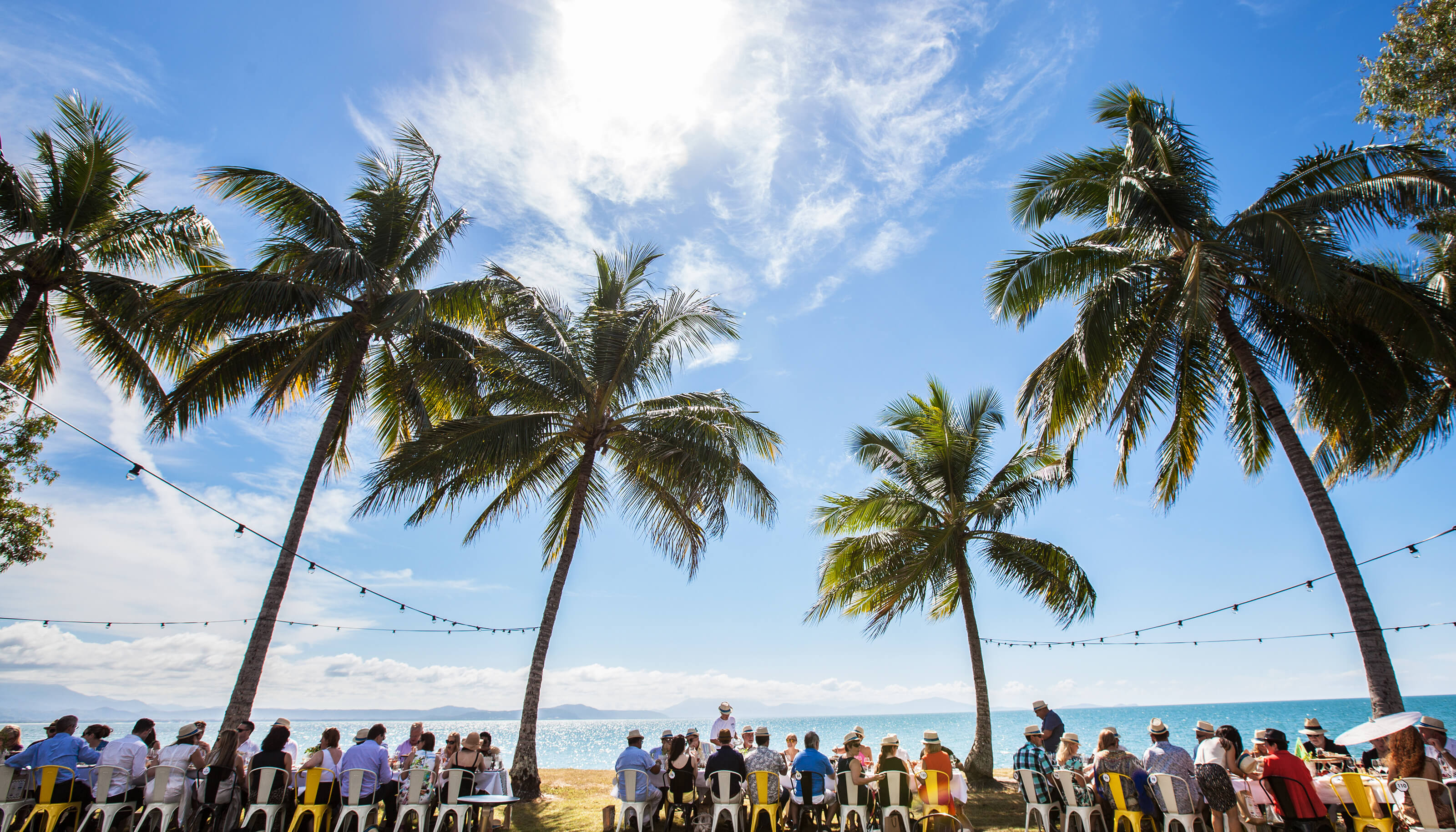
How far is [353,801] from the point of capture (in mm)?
7410

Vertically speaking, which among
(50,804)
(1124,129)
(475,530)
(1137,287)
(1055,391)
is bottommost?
(50,804)

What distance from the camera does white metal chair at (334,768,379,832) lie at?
739 centimetres

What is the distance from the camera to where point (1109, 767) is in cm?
754

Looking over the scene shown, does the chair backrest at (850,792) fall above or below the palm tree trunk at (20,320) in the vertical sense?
below

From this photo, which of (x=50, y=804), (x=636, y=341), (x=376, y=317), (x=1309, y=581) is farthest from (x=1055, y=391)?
(x=50, y=804)

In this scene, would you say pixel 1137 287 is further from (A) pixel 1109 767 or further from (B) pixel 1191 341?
(A) pixel 1109 767

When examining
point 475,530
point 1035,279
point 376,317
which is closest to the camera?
point 1035,279

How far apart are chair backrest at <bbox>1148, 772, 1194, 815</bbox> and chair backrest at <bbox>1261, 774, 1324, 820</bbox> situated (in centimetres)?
67

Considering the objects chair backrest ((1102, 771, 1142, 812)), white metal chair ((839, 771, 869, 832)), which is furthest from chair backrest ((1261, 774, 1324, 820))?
white metal chair ((839, 771, 869, 832))

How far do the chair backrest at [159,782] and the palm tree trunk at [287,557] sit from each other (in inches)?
68.0

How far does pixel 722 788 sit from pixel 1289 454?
8.38 meters

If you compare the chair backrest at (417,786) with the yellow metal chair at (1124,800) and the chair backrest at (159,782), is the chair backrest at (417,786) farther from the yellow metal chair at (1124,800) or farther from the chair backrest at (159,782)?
the yellow metal chair at (1124,800)

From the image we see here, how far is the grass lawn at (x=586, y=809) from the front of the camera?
9.28 meters

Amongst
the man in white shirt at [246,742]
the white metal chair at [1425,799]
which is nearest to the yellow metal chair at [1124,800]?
the white metal chair at [1425,799]
